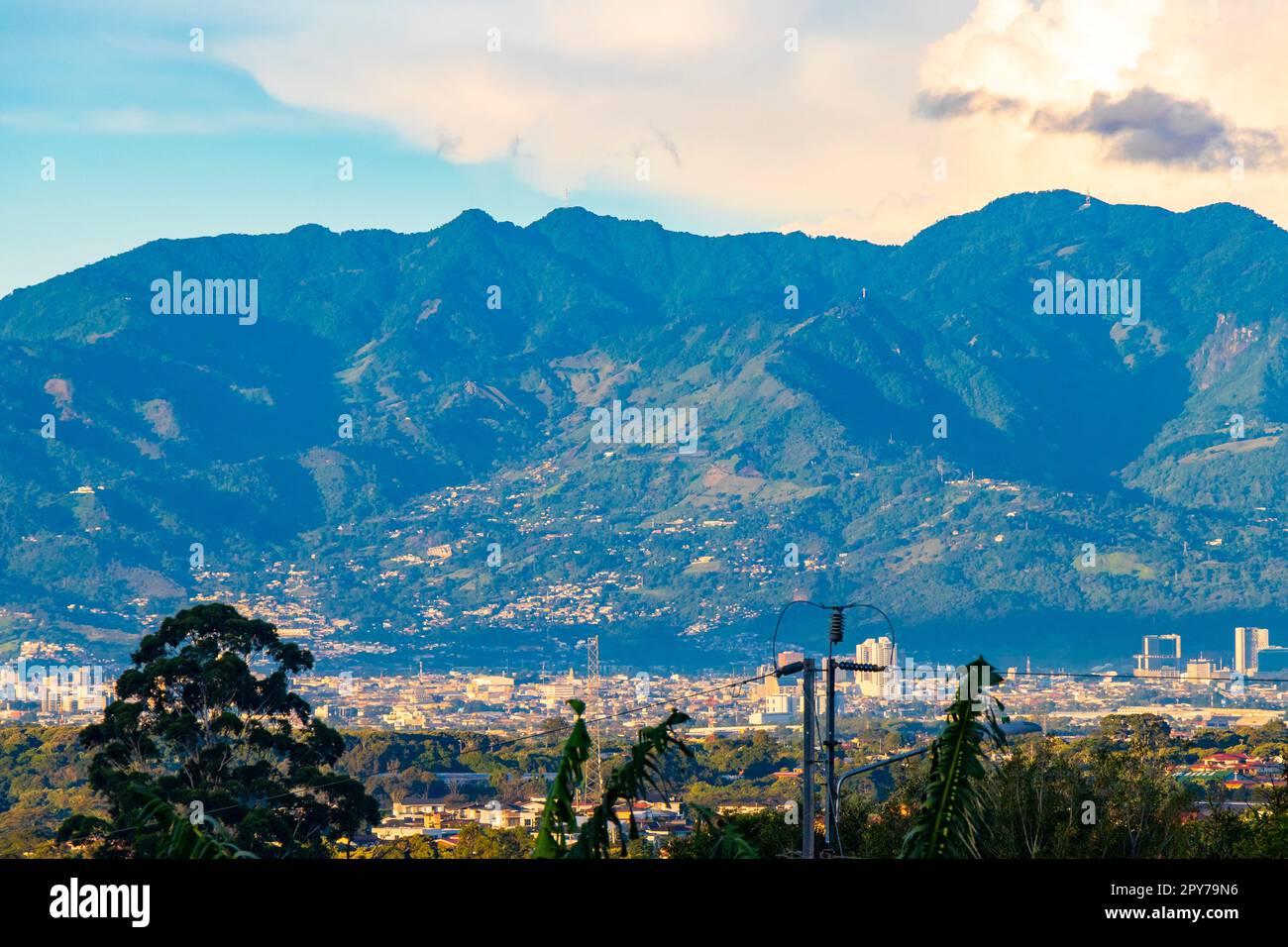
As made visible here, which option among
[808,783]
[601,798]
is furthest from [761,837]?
[601,798]

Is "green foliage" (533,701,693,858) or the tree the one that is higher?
"green foliage" (533,701,693,858)

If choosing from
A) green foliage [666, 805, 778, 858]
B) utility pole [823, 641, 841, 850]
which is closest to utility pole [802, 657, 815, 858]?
utility pole [823, 641, 841, 850]

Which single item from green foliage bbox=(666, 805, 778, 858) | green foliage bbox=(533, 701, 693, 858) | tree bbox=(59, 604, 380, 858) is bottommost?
green foliage bbox=(666, 805, 778, 858)

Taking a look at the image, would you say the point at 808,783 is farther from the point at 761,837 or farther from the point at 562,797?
the point at 761,837

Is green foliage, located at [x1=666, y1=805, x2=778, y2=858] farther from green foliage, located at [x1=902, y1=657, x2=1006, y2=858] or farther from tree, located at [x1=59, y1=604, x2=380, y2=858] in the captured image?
green foliage, located at [x1=902, y1=657, x2=1006, y2=858]

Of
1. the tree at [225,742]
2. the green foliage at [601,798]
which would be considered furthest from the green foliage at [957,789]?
the tree at [225,742]

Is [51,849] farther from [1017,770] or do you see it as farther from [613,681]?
[613,681]

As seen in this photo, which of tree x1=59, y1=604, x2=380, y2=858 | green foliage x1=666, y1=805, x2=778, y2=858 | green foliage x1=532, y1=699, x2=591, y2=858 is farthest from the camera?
tree x1=59, y1=604, x2=380, y2=858
